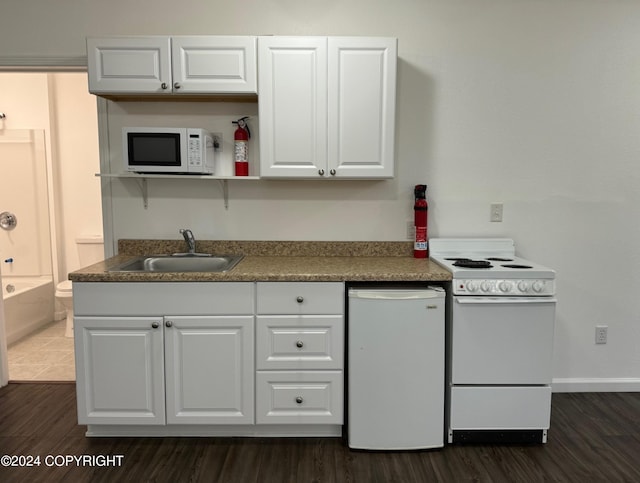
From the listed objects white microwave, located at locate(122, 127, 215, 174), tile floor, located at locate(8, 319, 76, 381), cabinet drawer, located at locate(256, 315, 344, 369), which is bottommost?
tile floor, located at locate(8, 319, 76, 381)

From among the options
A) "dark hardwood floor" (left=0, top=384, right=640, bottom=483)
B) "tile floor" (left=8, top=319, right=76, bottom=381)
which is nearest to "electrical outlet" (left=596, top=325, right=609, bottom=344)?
"dark hardwood floor" (left=0, top=384, right=640, bottom=483)

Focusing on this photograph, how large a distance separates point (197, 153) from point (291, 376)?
125 cm

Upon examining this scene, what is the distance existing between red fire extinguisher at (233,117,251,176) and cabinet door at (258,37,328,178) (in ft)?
0.77

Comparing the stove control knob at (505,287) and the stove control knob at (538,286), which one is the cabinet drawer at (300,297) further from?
the stove control knob at (538,286)

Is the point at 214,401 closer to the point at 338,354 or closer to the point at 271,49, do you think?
the point at 338,354

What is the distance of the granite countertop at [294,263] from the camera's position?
7.12 ft

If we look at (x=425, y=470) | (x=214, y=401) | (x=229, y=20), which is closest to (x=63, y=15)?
(x=229, y=20)

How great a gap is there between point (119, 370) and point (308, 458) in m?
1.00

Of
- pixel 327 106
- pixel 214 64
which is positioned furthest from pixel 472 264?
pixel 214 64

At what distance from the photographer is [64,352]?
3420mm

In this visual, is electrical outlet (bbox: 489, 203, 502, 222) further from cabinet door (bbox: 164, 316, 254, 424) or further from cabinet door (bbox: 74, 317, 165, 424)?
cabinet door (bbox: 74, 317, 165, 424)

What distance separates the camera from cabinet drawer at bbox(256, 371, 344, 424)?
2242mm

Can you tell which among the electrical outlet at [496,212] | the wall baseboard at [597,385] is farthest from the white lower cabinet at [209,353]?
the wall baseboard at [597,385]

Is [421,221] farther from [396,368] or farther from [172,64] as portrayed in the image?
[172,64]
